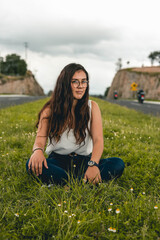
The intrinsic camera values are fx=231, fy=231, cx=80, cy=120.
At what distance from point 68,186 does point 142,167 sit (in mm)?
1626

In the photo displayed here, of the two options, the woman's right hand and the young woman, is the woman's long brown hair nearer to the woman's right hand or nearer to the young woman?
the young woman

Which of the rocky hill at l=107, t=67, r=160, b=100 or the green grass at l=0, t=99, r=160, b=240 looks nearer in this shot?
the green grass at l=0, t=99, r=160, b=240

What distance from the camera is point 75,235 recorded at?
2049 mm

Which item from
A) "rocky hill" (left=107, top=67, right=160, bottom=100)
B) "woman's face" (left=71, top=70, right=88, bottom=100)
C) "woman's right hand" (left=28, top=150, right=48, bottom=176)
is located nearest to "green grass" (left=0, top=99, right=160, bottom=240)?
"woman's right hand" (left=28, top=150, right=48, bottom=176)

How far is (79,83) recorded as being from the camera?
3051 mm

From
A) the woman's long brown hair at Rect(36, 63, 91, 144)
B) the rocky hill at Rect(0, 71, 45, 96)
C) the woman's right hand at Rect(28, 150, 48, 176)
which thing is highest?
the rocky hill at Rect(0, 71, 45, 96)

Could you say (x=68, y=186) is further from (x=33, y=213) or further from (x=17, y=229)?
(x=17, y=229)

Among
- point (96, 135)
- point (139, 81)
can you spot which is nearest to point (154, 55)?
point (139, 81)

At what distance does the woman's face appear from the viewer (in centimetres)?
303

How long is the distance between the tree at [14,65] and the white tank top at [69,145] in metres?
86.3

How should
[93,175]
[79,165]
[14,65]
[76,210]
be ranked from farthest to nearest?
[14,65]
[79,165]
[93,175]
[76,210]

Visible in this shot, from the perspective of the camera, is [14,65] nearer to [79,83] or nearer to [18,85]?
[18,85]

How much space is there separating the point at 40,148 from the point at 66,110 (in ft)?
2.02

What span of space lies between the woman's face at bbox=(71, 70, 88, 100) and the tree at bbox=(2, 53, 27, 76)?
283ft
